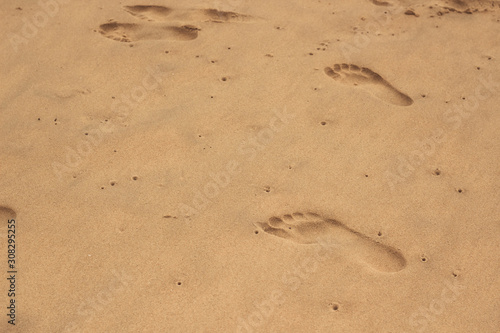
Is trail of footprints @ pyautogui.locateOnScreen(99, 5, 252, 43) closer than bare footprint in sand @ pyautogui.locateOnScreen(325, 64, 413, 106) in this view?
No

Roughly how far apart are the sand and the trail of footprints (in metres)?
0.02

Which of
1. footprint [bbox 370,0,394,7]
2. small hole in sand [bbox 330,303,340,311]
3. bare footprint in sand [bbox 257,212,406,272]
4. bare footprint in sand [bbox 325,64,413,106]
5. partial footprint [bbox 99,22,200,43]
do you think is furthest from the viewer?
footprint [bbox 370,0,394,7]

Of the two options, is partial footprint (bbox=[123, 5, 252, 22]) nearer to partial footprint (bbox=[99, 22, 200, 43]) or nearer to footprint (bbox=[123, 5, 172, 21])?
footprint (bbox=[123, 5, 172, 21])

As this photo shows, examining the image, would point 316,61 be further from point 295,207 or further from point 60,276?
point 60,276

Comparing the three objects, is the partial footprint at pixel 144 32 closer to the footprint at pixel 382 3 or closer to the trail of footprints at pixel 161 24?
the trail of footprints at pixel 161 24

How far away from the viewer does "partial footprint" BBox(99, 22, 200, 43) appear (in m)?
3.97

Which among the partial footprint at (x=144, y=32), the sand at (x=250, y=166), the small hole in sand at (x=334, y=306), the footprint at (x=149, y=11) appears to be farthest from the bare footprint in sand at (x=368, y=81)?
the small hole in sand at (x=334, y=306)

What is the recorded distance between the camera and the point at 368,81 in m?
3.74

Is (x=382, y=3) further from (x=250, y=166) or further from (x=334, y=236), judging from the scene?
(x=334, y=236)

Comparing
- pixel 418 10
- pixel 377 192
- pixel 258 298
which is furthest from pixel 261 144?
pixel 418 10

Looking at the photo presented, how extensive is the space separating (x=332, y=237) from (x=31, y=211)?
161cm

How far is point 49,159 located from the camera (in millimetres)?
3162

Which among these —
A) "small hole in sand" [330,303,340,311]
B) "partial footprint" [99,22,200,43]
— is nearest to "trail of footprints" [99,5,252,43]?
"partial footprint" [99,22,200,43]

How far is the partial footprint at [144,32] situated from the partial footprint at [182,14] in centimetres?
11
